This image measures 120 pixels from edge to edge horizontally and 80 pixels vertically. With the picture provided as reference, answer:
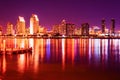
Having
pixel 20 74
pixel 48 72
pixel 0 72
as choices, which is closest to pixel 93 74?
pixel 48 72

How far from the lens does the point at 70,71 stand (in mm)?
24172

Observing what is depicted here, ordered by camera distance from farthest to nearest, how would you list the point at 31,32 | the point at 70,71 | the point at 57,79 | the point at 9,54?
the point at 31,32 < the point at 9,54 < the point at 70,71 < the point at 57,79

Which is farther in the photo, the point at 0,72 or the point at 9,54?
the point at 9,54

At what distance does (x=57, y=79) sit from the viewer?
20.4 meters

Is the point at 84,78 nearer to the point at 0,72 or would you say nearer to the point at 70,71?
the point at 70,71

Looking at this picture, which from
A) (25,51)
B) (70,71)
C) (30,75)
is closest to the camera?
(30,75)

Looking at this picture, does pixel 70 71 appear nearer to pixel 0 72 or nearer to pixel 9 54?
pixel 0 72

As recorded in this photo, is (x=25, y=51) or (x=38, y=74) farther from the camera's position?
(x=25, y=51)

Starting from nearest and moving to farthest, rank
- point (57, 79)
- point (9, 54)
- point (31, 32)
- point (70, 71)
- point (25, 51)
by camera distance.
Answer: point (57, 79) < point (70, 71) < point (9, 54) < point (25, 51) < point (31, 32)

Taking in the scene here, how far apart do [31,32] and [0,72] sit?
172765mm

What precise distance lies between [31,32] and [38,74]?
173599mm

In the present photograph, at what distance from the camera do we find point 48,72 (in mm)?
23297

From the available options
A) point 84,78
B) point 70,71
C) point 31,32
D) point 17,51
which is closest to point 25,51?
point 17,51

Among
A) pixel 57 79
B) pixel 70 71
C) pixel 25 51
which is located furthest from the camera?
pixel 25 51
